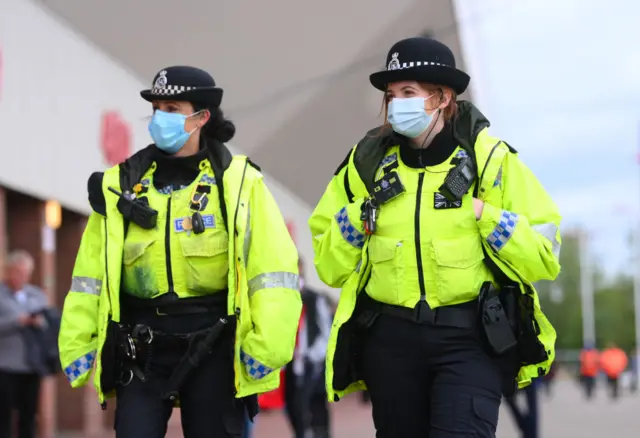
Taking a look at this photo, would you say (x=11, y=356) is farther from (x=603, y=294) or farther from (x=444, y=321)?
(x=603, y=294)

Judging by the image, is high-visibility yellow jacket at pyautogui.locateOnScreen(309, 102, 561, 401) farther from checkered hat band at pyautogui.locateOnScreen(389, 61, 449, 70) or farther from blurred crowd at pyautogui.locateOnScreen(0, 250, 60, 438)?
blurred crowd at pyautogui.locateOnScreen(0, 250, 60, 438)

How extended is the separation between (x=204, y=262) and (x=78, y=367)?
0.65 metres

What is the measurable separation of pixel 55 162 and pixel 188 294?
916cm

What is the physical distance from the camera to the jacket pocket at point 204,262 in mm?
5227

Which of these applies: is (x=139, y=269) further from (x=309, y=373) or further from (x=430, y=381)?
(x=309, y=373)

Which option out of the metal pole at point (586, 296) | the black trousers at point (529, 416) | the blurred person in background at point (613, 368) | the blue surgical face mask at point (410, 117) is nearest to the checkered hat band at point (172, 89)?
the blue surgical face mask at point (410, 117)

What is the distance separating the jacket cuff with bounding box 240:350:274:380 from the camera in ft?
16.9

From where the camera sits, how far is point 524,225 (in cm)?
473

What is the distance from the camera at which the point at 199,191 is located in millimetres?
5328

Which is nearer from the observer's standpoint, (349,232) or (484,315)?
(484,315)

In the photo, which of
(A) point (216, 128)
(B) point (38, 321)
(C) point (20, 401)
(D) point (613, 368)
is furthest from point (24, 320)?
(D) point (613, 368)

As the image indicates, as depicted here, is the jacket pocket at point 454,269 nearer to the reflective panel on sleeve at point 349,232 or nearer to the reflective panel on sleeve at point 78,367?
the reflective panel on sleeve at point 349,232

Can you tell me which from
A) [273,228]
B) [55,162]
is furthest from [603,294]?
[273,228]

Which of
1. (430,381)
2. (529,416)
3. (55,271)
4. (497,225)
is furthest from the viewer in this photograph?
(55,271)
